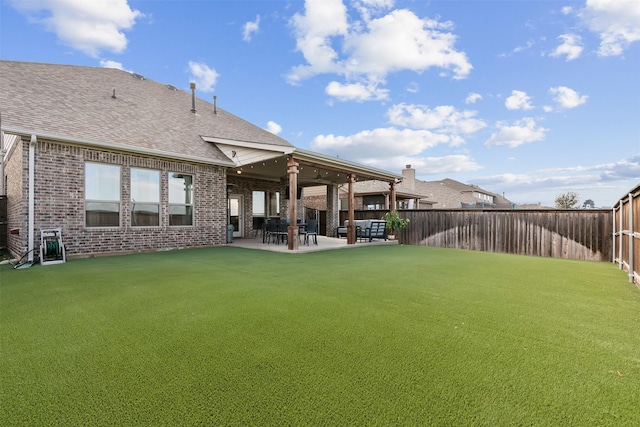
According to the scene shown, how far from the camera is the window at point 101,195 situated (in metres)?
8.20

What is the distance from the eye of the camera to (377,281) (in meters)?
5.22

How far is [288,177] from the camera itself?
15.0 m

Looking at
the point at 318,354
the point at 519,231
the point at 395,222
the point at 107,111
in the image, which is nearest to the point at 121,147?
the point at 107,111

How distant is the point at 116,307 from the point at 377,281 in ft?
12.4

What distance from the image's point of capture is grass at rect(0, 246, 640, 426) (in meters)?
1.71

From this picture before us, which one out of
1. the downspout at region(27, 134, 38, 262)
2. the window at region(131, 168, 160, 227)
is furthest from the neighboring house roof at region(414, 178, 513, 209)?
the downspout at region(27, 134, 38, 262)

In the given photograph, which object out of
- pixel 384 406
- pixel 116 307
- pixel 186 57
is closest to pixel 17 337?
pixel 116 307

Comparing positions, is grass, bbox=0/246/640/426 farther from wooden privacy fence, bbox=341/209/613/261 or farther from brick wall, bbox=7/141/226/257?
wooden privacy fence, bbox=341/209/613/261

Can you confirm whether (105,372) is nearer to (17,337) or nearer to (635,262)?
(17,337)

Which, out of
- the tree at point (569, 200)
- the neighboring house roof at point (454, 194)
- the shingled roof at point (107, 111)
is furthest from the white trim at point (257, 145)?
the tree at point (569, 200)

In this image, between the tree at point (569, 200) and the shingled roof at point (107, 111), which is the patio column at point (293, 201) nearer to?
the shingled roof at point (107, 111)

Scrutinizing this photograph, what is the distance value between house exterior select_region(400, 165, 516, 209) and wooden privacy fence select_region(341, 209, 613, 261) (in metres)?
12.3

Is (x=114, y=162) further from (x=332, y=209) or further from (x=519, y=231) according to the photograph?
(x=519, y=231)

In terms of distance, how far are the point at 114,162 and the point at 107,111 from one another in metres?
2.51
